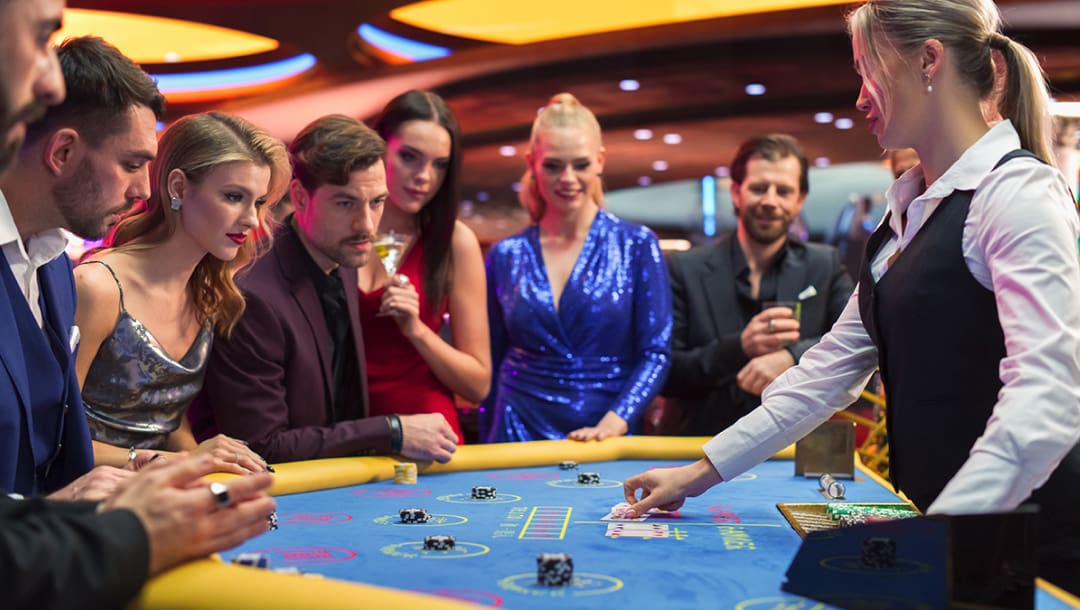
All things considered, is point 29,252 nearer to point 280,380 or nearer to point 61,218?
point 61,218

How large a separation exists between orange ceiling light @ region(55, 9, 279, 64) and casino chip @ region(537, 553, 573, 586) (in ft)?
31.8

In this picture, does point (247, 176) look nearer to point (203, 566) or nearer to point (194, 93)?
point (203, 566)

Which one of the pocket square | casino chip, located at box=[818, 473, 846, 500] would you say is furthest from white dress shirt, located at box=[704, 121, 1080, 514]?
the pocket square

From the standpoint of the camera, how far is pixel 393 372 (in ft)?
11.4

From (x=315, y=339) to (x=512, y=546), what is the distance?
4.45 ft

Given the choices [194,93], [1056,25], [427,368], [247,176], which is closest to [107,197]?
[247,176]

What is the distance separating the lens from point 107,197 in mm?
2174

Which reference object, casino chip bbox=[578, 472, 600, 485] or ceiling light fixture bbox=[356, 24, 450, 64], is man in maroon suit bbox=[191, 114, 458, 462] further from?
ceiling light fixture bbox=[356, 24, 450, 64]

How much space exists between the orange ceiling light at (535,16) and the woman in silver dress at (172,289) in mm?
6743

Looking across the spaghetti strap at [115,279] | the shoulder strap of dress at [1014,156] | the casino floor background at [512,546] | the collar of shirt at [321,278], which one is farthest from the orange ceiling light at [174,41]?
the shoulder strap of dress at [1014,156]

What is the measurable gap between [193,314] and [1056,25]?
782 centimetres

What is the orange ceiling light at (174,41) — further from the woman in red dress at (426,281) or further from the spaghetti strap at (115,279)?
the spaghetti strap at (115,279)

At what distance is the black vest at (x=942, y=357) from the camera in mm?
1774

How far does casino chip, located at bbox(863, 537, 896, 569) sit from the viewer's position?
148 centimetres
